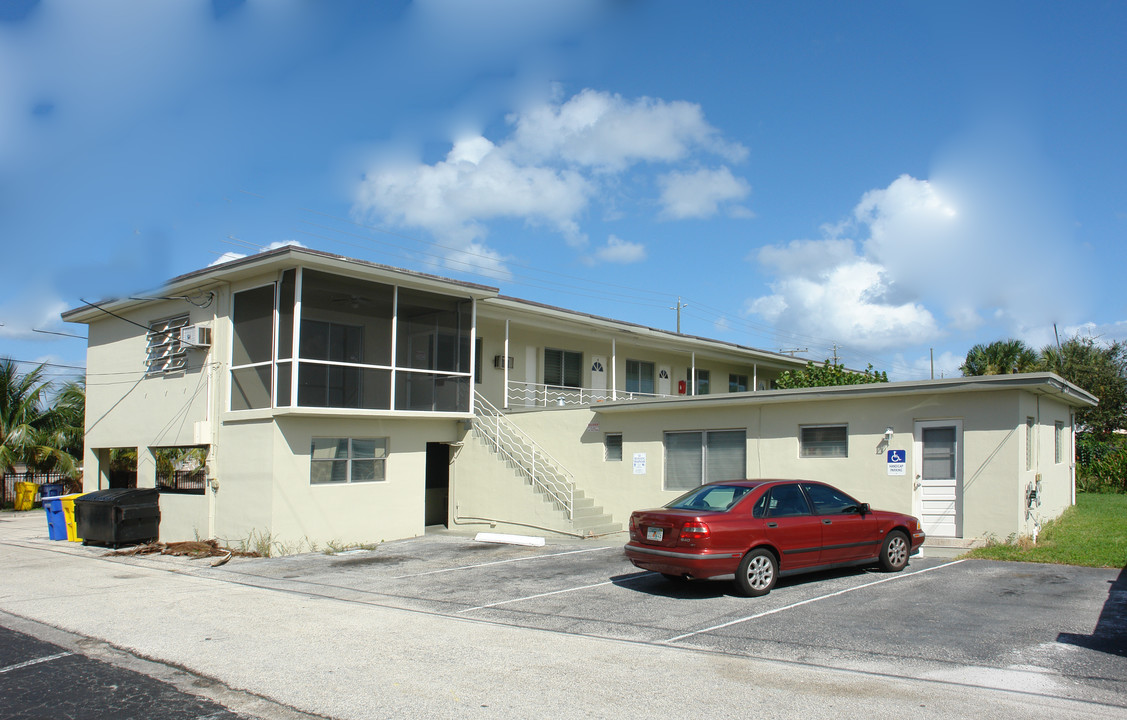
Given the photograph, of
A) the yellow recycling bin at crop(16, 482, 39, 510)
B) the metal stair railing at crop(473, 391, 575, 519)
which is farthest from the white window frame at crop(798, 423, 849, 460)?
the yellow recycling bin at crop(16, 482, 39, 510)

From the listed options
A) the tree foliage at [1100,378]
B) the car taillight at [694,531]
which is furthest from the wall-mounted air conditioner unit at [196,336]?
the tree foliage at [1100,378]

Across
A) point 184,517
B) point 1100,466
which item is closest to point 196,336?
point 184,517

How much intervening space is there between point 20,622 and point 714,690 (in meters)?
8.25

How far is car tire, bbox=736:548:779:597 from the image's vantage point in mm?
10086

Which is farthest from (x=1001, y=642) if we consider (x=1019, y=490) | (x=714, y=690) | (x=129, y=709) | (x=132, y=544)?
(x=132, y=544)

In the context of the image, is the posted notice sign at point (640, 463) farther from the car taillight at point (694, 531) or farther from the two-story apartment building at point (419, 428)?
the car taillight at point (694, 531)

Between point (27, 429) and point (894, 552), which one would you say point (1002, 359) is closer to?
point (894, 552)

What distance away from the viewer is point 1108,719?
5508 millimetres

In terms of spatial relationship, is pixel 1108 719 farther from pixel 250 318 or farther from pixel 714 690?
pixel 250 318

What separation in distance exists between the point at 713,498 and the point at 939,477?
568cm

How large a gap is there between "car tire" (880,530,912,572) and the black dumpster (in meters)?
14.7

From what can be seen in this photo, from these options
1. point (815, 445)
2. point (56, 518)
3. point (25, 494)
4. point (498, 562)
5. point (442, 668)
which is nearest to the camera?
point (442, 668)

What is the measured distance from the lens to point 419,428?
1836 centimetres

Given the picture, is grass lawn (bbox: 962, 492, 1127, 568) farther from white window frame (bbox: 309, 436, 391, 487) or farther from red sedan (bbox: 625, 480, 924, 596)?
white window frame (bbox: 309, 436, 391, 487)
